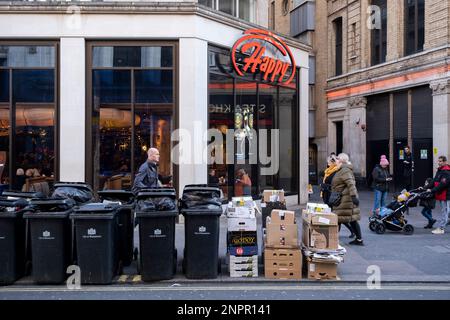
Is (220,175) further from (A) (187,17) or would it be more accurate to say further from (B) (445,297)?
(B) (445,297)

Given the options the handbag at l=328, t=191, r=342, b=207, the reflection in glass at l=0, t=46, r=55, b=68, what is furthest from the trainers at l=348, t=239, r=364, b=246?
the reflection in glass at l=0, t=46, r=55, b=68

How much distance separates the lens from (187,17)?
12414mm

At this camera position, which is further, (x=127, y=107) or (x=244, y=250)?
(x=127, y=107)

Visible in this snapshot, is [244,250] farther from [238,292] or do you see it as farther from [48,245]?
[48,245]

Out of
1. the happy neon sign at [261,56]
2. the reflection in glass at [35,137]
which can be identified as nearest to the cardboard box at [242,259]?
the reflection in glass at [35,137]

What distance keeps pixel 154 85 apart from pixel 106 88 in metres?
1.29

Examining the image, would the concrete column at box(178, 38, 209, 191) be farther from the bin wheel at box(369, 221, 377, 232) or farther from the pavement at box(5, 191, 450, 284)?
the bin wheel at box(369, 221, 377, 232)

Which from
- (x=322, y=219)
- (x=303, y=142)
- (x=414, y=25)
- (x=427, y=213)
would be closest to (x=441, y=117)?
(x=414, y=25)

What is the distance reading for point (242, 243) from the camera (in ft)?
24.9

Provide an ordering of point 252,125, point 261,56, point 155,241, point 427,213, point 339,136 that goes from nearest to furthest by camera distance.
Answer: point 155,241 < point 427,213 < point 261,56 < point 252,125 < point 339,136

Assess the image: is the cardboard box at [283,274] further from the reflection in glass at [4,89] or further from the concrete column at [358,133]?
the concrete column at [358,133]

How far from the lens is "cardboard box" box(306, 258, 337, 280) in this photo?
7.33 meters

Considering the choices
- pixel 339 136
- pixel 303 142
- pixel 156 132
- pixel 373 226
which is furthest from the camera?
pixel 339 136
